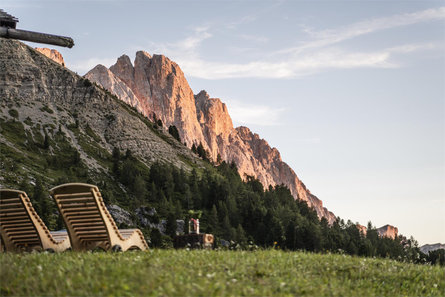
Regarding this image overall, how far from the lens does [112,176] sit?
10425cm

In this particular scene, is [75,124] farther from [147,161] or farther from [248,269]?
[248,269]

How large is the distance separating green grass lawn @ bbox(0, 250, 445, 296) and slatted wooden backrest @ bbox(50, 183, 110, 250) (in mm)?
1444

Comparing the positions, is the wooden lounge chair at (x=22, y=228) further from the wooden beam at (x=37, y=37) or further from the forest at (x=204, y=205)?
the forest at (x=204, y=205)

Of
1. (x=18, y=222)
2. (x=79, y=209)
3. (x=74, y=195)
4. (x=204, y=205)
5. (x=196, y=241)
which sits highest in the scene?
(x=204, y=205)

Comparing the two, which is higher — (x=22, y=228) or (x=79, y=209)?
(x=79, y=209)

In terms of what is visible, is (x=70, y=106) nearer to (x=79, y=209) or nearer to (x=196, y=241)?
(x=196, y=241)

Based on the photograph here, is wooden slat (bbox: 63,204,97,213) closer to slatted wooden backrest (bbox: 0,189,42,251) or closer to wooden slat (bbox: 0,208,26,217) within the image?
slatted wooden backrest (bbox: 0,189,42,251)

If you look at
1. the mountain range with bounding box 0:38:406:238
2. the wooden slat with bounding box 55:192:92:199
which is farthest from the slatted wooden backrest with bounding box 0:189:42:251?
the mountain range with bounding box 0:38:406:238

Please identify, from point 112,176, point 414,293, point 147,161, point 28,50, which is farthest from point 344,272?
point 28,50

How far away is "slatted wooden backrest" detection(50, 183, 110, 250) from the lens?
1120 centimetres

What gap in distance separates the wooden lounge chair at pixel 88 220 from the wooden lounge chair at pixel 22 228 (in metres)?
0.83

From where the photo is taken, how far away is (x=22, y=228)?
12602 mm

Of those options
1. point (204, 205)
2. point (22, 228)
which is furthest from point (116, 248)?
point (204, 205)

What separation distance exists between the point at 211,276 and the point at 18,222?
6.48 m
